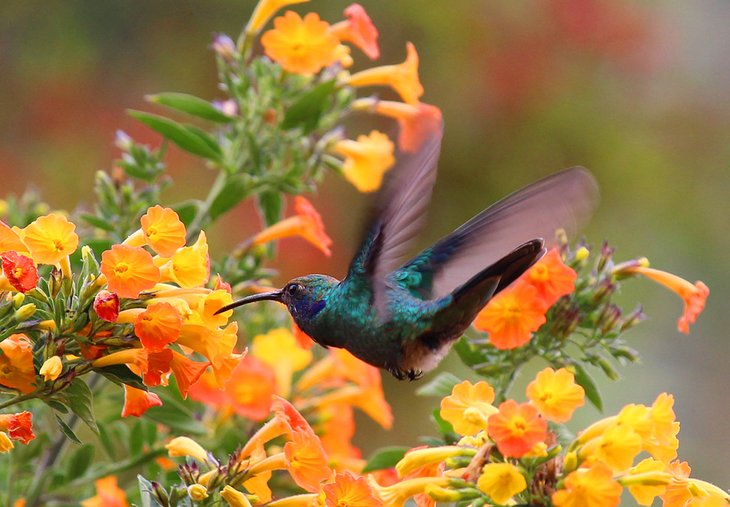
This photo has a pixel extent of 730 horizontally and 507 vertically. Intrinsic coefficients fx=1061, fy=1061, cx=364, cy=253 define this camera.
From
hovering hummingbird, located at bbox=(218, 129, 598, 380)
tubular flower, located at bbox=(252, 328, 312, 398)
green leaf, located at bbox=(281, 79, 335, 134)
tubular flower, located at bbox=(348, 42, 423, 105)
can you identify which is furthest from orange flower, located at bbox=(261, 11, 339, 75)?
tubular flower, located at bbox=(252, 328, 312, 398)

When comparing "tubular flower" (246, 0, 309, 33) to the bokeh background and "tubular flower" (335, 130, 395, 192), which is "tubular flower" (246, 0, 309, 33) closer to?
"tubular flower" (335, 130, 395, 192)

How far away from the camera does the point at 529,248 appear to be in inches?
68.1

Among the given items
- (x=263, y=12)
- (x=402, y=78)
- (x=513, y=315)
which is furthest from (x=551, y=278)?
(x=263, y=12)

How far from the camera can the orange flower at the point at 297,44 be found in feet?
7.75

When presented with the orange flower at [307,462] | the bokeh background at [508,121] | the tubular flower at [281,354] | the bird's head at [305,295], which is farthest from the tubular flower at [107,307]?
the bokeh background at [508,121]

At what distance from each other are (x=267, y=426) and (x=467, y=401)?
13.3 inches

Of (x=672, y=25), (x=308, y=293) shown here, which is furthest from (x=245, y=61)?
(x=672, y=25)

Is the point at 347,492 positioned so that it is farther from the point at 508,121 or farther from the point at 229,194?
the point at 508,121

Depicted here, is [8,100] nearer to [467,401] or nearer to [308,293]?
[308,293]

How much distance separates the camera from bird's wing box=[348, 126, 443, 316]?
1749 millimetres

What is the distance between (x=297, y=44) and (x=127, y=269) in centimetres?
96

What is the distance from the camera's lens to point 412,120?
7.97 feet

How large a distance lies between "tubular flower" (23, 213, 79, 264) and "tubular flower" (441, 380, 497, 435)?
0.65 metres

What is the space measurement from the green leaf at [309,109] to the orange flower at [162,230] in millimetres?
791
